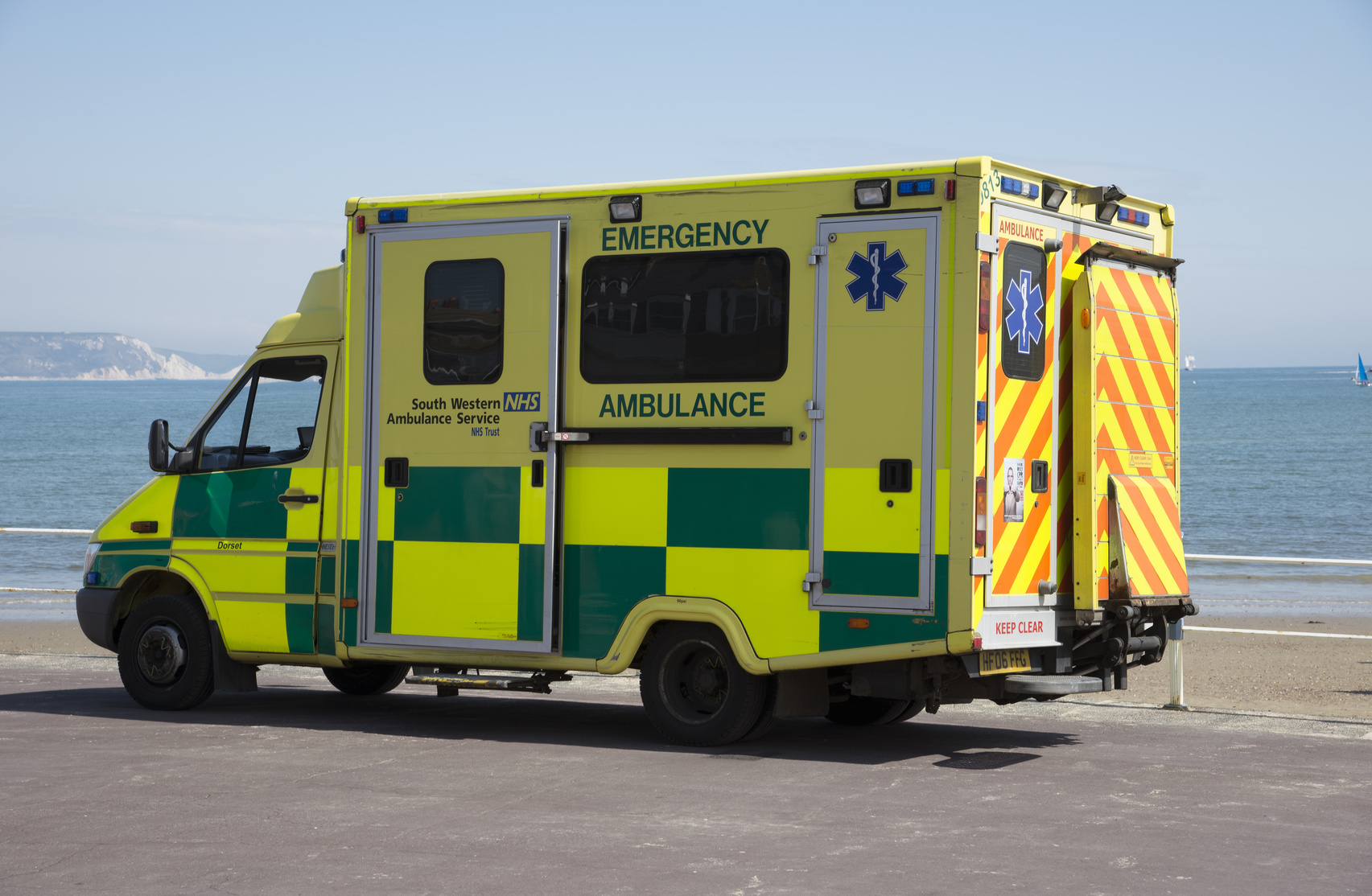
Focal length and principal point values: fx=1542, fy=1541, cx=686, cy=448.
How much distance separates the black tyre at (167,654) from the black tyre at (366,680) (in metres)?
1.13

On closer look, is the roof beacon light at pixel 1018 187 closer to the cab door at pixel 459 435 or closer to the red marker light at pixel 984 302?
the red marker light at pixel 984 302

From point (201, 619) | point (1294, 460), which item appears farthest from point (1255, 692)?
point (1294, 460)

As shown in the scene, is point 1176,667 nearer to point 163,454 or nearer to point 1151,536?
point 1151,536

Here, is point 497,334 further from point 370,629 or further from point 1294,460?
point 1294,460

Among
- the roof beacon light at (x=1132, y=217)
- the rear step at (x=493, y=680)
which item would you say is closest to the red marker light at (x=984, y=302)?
the roof beacon light at (x=1132, y=217)

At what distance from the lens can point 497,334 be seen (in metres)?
8.88

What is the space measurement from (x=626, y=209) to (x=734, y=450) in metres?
1.50

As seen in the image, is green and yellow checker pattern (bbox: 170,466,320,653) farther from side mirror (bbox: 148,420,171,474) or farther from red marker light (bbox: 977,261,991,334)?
red marker light (bbox: 977,261,991,334)

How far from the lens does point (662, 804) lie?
273 inches

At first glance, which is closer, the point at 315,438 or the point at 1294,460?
the point at 315,438

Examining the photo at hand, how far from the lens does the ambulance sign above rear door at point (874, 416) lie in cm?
782

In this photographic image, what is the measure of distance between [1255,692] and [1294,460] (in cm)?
5130

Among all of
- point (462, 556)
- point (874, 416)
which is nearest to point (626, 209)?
point (874, 416)

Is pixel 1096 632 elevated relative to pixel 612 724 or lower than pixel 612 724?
elevated
